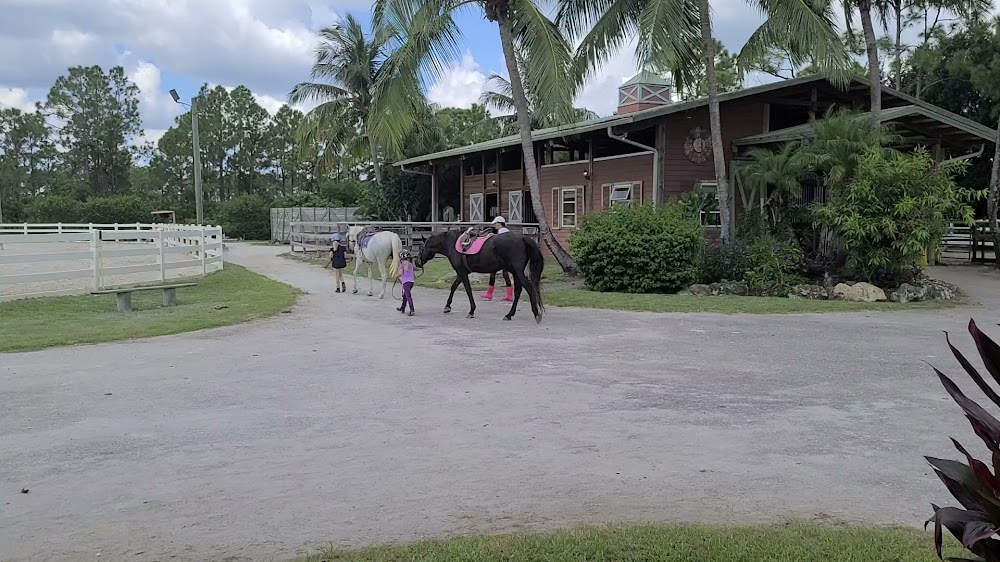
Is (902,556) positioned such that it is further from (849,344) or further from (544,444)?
(849,344)

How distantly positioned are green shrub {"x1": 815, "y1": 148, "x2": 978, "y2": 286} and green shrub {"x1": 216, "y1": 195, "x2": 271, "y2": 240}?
42189mm

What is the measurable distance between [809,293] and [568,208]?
10382 mm

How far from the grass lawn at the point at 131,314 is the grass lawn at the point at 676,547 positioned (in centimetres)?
811

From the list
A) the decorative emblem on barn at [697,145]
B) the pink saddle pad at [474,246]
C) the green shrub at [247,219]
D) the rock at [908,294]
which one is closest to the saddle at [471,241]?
the pink saddle pad at [474,246]

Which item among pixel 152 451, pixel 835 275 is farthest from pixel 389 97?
pixel 152 451

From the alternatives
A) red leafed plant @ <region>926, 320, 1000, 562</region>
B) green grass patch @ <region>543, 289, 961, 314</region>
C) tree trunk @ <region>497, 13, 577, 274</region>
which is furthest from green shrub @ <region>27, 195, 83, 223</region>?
red leafed plant @ <region>926, 320, 1000, 562</region>

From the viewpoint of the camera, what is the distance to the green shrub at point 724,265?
15.8m

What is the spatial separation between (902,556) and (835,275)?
13.1 m

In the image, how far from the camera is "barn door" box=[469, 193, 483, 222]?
29.0 metres

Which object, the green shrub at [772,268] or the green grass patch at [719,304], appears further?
the green shrub at [772,268]

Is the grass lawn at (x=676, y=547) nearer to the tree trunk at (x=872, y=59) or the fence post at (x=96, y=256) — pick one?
the fence post at (x=96, y=256)

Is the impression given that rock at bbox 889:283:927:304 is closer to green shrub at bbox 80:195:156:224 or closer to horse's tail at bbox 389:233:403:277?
horse's tail at bbox 389:233:403:277

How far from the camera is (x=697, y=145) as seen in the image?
20109 millimetres

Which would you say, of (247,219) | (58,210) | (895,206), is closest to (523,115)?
(895,206)
